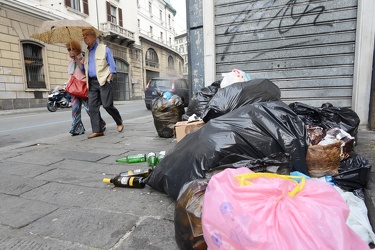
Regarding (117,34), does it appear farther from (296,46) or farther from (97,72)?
(296,46)

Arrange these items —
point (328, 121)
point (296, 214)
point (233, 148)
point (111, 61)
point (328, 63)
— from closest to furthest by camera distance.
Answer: point (296, 214), point (233, 148), point (328, 121), point (328, 63), point (111, 61)

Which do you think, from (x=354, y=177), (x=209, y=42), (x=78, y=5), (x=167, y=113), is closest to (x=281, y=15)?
(x=209, y=42)

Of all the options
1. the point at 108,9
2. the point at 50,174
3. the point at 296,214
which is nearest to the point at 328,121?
the point at 296,214

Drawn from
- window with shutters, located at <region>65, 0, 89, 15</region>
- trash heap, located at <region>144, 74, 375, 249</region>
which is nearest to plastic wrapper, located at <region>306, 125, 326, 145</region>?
trash heap, located at <region>144, 74, 375, 249</region>

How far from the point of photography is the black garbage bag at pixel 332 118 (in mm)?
2637

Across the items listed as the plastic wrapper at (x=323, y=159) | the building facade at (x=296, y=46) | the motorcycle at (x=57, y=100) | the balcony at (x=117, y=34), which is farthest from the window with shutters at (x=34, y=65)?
the plastic wrapper at (x=323, y=159)

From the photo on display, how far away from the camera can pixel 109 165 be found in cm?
275

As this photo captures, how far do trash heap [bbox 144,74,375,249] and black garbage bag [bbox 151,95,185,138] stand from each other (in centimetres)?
127

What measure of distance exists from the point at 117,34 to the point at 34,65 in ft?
28.9

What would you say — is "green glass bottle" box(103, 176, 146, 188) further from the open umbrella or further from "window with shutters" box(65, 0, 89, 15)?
"window with shutters" box(65, 0, 89, 15)

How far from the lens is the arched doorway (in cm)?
2349

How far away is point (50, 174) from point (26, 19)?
1509 cm

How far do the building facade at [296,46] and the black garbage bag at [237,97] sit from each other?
1.57 meters

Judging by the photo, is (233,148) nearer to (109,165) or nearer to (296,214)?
(296,214)
